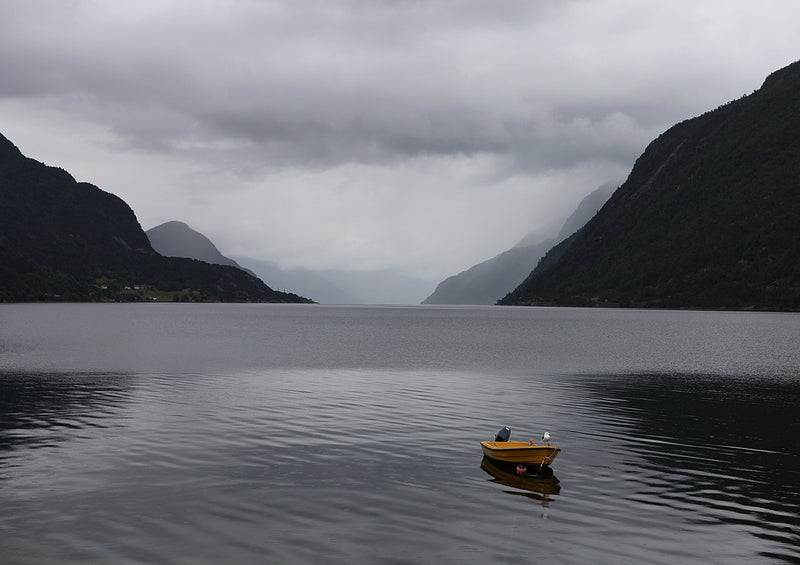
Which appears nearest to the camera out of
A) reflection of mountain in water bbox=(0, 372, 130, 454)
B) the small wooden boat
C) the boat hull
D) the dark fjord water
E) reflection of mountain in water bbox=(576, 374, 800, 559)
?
the dark fjord water

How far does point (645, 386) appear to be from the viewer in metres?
72.5

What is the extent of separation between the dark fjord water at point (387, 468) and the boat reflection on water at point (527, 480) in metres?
0.20

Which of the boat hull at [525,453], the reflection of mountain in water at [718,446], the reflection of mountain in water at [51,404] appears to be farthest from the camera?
the reflection of mountain in water at [51,404]

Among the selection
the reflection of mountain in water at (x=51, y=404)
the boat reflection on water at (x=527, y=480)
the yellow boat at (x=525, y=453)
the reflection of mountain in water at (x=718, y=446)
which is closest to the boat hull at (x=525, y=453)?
the yellow boat at (x=525, y=453)

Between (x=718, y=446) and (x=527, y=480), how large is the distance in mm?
16154

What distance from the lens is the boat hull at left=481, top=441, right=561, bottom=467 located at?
112 feet

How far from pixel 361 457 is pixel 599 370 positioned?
59.0 meters

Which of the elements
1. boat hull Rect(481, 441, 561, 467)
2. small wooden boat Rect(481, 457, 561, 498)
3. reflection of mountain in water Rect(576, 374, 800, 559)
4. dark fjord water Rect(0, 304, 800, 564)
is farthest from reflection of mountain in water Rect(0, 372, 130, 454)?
reflection of mountain in water Rect(576, 374, 800, 559)

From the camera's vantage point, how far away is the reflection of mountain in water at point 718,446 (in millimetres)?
28422

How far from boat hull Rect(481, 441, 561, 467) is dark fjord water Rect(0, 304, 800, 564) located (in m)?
1.20

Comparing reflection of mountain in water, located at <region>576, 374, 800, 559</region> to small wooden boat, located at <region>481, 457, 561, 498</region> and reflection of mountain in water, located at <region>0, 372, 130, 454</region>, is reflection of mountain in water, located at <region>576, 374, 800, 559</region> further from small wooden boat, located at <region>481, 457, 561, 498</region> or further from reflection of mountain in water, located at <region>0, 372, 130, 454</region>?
reflection of mountain in water, located at <region>0, 372, 130, 454</region>

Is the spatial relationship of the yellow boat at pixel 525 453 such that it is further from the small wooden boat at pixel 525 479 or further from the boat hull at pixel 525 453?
the small wooden boat at pixel 525 479

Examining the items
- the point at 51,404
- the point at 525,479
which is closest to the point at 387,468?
the point at 525,479

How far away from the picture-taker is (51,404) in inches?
2195
